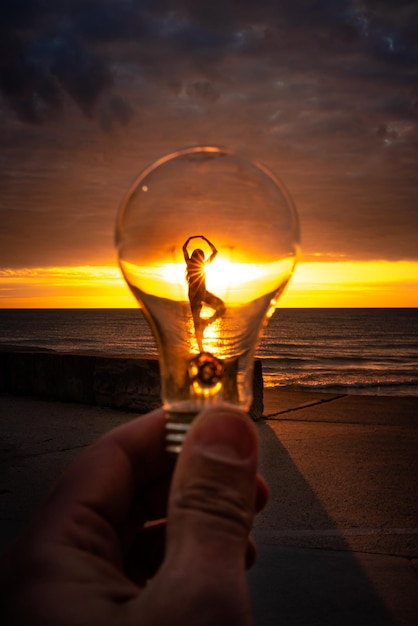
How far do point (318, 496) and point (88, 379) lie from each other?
4127 mm

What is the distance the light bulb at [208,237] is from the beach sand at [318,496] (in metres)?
1.86

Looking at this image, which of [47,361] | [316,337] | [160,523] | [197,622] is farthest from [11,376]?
[316,337]

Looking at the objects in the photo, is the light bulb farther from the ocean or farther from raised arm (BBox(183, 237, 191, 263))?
the ocean

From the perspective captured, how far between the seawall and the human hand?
18.9ft

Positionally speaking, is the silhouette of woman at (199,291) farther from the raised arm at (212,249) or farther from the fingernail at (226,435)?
the fingernail at (226,435)

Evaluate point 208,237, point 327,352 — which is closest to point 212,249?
point 208,237

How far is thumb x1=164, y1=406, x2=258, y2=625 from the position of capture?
Result: 1131 millimetres

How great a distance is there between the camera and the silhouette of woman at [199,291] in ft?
5.13

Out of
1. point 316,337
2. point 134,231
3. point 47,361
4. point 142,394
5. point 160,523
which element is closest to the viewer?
point 134,231

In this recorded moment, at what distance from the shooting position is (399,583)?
3.16m

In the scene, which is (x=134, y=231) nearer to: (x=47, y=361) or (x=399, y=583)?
(x=399, y=583)

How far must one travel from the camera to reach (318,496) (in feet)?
14.7

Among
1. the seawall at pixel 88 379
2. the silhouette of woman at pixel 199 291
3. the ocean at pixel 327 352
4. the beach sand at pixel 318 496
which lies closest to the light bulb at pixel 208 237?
the silhouette of woman at pixel 199 291

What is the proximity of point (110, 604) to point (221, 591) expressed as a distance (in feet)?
Answer: 0.66
